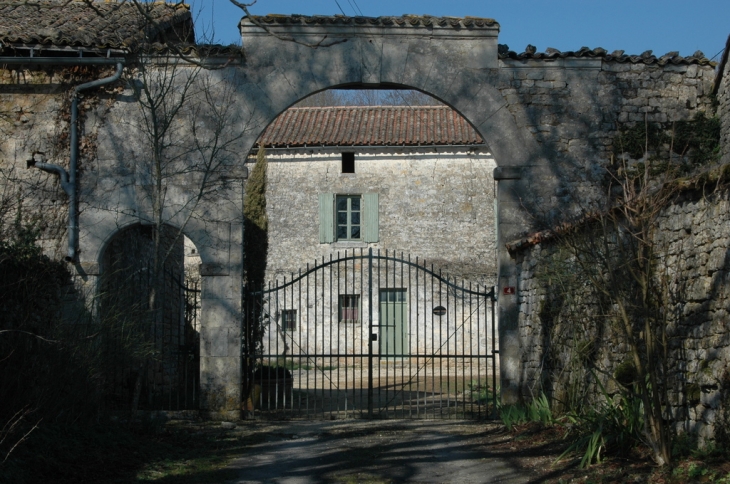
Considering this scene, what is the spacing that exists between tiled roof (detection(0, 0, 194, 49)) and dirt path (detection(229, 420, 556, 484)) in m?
5.02

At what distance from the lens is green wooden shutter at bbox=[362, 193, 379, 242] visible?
2014 cm

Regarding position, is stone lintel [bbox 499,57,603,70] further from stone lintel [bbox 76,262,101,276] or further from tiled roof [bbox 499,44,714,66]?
stone lintel [bbox 76,262,101,276]

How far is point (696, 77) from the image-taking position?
34.1 feet

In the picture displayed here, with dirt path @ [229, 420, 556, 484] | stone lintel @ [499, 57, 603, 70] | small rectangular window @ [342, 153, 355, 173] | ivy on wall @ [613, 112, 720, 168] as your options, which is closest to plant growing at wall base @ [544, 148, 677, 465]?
dirt path @ [229, 420, 556, 484]

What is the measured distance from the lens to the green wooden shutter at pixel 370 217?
66.1 ft

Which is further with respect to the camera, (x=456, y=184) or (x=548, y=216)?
(x=456, y=184)

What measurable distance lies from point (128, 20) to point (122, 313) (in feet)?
16.3

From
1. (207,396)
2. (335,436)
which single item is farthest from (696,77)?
(207,396)

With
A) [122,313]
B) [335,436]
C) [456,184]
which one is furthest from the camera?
[456,184]

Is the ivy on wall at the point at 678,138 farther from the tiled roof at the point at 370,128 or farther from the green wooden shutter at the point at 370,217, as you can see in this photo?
the green wooden shutter at the point at 370,217

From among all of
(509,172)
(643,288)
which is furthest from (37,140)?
(643,288)

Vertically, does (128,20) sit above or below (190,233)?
above

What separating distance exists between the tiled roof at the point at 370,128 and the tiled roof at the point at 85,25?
8.33 m

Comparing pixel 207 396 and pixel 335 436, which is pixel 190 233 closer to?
pixel 207 396
